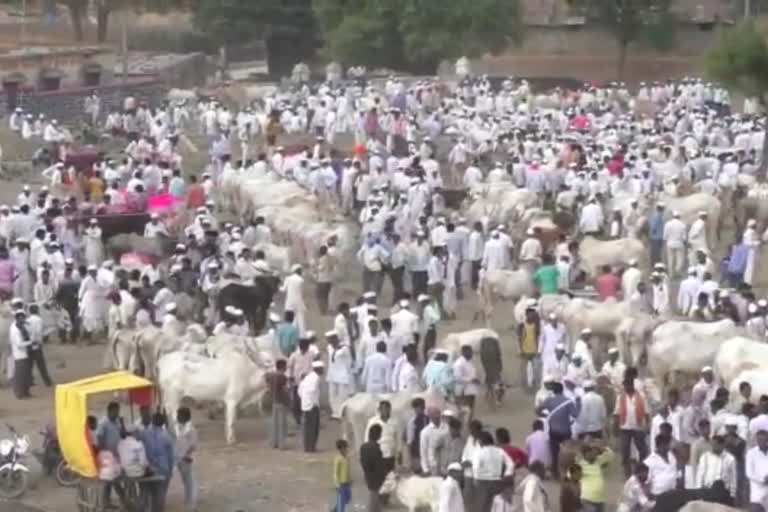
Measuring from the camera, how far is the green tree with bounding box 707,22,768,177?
119 ft

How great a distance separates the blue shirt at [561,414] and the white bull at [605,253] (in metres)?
8.29

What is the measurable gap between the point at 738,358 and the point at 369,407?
153 inches

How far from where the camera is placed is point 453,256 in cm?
2605

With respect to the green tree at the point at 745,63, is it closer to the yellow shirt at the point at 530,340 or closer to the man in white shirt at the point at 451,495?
the yellow shirt at the point at 530,340

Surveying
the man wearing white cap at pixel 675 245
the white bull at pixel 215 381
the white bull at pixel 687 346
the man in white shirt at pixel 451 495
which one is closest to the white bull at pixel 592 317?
the white bull at pixel 687 346

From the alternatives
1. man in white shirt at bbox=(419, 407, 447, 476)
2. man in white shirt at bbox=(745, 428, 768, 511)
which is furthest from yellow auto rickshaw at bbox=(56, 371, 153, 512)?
man in white shirt at bbox=(745, 428, 768, 511)

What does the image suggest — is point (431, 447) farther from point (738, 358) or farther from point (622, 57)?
point (622, 57)

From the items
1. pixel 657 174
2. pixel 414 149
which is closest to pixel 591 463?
pixel 657 174

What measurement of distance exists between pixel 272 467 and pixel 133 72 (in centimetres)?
3422

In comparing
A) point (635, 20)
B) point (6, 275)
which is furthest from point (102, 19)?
point (6, 275)

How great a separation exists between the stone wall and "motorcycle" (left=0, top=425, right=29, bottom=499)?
27142 mm

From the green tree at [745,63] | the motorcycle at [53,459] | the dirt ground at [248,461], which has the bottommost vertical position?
the dirt ground at [248,461]

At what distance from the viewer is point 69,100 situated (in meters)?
45.9

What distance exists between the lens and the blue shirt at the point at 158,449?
17250 mm
